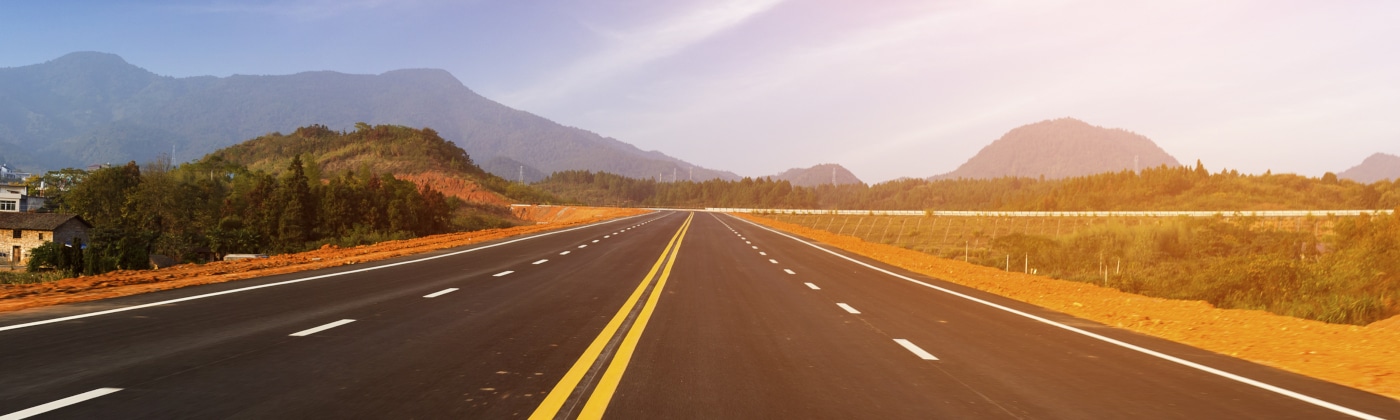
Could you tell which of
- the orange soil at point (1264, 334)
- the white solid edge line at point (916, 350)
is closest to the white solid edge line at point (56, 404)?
the white solid edge line at point (916, 350)

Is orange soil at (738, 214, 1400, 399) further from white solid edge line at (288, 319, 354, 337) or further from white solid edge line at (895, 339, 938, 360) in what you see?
white solid edge line at (288, 319, 354, 337)

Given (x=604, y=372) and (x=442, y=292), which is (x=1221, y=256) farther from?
(x=604, y=372)

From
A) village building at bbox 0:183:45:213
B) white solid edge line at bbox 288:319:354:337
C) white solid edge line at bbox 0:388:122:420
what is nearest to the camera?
white solid edge line at bbox 0:388:122:420

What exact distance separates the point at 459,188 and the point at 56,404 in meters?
128

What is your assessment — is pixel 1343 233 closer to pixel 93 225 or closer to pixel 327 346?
pixel 327 346

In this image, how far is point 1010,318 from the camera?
11430mm

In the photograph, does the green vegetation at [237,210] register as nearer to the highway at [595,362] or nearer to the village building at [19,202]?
the village building at [19,202]

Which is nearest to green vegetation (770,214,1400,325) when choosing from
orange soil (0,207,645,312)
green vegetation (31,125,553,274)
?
orange soil (0,207,645,312)

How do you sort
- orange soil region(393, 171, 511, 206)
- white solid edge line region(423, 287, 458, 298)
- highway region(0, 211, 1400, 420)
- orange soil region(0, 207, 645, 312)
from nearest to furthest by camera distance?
highway region(0, 211, 1400, 420), orange soil region(0, 207, 645, 312), white solid edge line region(423, 287, 458, 298), orange soil region(393, 171, 511, 206)

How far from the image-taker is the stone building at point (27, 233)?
205ft

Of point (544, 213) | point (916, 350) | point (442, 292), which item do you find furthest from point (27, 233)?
point (916, 350)

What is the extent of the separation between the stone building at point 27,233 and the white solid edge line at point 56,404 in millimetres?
73724

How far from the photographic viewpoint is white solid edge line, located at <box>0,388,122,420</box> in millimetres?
4355

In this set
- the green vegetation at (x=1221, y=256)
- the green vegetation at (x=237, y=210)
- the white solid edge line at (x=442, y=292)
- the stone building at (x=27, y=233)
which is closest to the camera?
the white solid edge line at (x=442, y=292)
